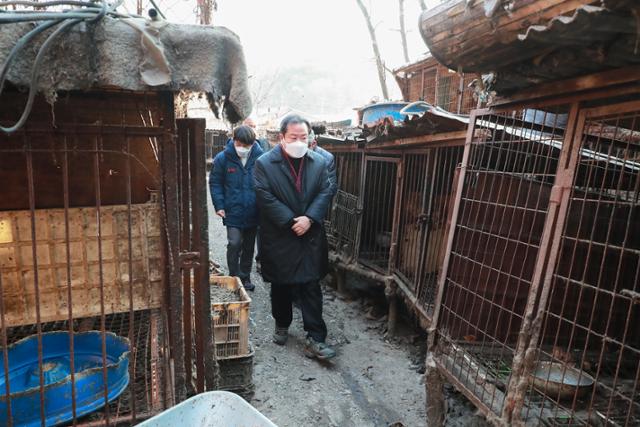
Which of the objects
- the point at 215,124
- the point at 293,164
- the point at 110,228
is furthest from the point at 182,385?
the point at 215,124

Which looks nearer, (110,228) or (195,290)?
(195,290)

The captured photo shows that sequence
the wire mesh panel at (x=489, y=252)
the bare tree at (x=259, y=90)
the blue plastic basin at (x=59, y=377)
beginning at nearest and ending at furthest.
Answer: the blue plastic basin at (x=59, y=377), the wire mesh panel at (x=489, y=252), the bare tree at (x=259, y=90)

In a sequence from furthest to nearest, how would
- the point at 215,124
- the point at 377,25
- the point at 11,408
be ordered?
the point at 215,124 → the point at 377,25 → the point at 11,408

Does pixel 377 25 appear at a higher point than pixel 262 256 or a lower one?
higher

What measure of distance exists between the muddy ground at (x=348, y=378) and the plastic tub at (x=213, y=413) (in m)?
1.67

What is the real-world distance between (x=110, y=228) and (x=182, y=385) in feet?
4.18

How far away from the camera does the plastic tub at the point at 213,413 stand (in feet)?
6.51

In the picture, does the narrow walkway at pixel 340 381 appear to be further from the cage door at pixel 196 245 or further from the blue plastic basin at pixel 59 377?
the blue plastic basin at pixel 59 377

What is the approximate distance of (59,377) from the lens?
8.67 ft

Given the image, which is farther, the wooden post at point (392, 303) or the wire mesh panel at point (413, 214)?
the wooden post at point (392, 303)

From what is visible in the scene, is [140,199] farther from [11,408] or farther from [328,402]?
[328,402]

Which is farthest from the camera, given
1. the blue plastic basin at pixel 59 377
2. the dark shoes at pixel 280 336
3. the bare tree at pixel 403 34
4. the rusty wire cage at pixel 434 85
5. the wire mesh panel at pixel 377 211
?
the bare tree at pixel 403 34

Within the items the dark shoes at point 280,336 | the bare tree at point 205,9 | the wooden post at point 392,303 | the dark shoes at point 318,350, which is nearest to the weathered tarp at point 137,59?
the dark shoes at point 318,350

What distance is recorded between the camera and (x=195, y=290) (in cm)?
271
